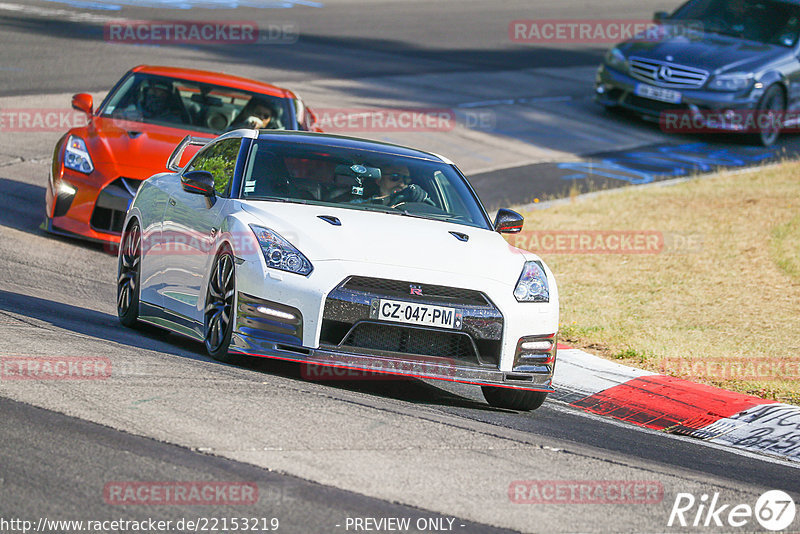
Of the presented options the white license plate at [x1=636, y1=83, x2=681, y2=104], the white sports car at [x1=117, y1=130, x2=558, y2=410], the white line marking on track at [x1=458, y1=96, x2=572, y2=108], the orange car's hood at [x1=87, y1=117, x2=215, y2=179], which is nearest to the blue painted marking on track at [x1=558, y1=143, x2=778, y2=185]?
the white license plate at [x1=636, y1=83, x2=681, y2=104]

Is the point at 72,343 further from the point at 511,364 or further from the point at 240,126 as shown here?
the point at 240,126

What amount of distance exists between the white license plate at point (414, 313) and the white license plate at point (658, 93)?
14.6 metres

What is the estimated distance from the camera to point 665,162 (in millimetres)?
19328

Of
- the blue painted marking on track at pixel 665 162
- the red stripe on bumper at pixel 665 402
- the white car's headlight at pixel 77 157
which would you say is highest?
the white car's headlight at pixel 77 157

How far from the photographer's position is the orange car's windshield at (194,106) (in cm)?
1248

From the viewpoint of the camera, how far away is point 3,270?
33.3ft

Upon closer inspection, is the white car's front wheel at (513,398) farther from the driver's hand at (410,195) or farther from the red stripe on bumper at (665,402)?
the driver's hand at (410,195)

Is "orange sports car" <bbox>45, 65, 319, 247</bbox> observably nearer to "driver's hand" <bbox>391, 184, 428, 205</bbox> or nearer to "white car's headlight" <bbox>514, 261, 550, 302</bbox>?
"driver's hand" <bbox>391, 184, 428, 205</bbox>

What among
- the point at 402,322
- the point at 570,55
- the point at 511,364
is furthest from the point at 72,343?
the point at 570,55

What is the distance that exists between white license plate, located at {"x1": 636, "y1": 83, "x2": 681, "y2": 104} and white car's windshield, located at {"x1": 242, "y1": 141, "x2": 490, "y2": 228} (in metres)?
12.8

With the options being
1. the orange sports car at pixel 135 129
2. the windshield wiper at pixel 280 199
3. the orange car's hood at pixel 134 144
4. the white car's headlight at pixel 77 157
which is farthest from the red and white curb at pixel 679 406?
the white car's headlight at pixel 77 157

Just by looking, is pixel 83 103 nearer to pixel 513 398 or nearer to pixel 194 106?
pixel 194 106

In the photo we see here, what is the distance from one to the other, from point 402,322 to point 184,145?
12.2 feet

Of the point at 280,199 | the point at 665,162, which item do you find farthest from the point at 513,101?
the point at 280,199
